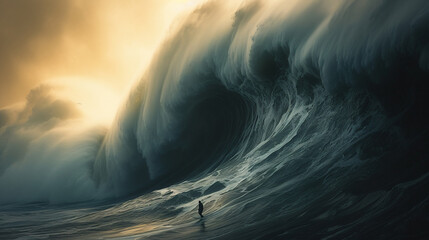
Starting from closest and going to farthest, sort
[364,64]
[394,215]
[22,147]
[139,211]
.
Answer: [394,215]
[364,64]
[139,211]
[22,147]

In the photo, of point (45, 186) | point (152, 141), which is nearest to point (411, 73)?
point (152, 141)

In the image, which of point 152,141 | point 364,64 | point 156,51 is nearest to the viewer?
point 364,64

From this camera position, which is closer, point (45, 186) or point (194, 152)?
point (194, 152)

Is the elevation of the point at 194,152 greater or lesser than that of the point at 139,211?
greater

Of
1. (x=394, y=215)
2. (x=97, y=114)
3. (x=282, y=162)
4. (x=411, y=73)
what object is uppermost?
(x=97, y=114)

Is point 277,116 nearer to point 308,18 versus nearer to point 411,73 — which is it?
point 308,18

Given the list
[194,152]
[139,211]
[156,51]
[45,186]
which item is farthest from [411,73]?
[45,186]
